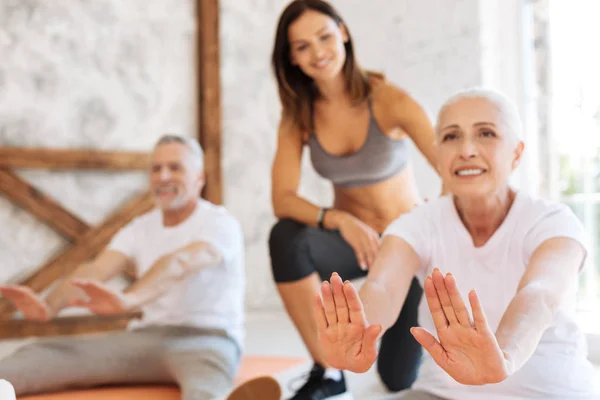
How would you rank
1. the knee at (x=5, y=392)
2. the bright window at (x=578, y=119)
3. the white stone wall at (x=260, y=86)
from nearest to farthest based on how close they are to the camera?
the knee at (x=5, y=392), the bright window at (x=578, y=119), the white stone wall at (x=260, y=86)

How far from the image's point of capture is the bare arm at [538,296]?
94 centimetres

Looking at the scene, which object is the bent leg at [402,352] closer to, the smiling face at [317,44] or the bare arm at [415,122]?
the bare arm at [415,122]

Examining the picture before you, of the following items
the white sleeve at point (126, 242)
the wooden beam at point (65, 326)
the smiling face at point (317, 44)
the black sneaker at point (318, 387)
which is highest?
the smiling face at point (317, 44)

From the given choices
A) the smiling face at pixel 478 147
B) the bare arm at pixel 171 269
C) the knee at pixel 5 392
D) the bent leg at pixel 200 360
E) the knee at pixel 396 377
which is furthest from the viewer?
the knee at pixel 396 377

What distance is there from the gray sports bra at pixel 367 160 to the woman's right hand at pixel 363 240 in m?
0.27

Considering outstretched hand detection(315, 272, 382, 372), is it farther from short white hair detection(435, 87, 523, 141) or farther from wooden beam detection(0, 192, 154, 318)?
wooden beam detection(0, 192, 154, 318)

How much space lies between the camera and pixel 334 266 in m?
1.90

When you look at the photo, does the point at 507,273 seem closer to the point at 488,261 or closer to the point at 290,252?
the point at 488,261

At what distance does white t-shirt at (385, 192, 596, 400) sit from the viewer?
113cm

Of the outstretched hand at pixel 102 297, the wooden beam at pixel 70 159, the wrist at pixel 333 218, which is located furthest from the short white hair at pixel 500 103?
the wooden beam at pixel 70 159

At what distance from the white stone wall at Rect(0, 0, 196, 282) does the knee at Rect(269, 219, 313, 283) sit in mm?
1875

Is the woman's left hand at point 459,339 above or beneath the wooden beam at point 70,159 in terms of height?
beneath

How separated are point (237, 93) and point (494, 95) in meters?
2.89

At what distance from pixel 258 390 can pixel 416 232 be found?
557 mm
